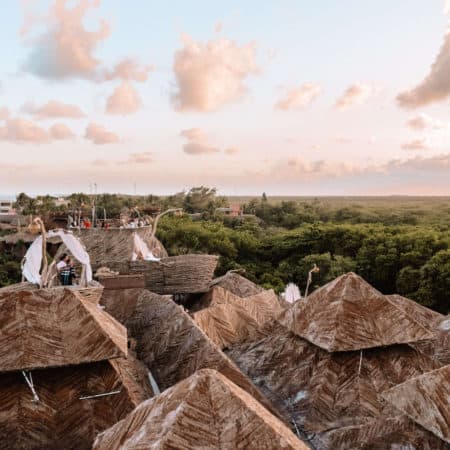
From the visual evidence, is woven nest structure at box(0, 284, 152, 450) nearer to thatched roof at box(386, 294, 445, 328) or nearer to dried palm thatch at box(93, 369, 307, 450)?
dried palm thatch at box(93, 369, 307, 450)

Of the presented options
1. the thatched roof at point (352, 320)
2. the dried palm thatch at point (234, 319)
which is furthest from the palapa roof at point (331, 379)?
the dried palm thatch at point (234, 319)

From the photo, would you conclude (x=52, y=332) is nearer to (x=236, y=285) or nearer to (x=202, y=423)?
(x=202, y=423)

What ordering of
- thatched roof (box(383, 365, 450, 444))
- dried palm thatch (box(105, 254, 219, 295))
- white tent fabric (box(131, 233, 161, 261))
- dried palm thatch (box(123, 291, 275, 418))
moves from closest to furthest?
thatched roof (box(383, 365, 450, 444)) < dried palm thatch (box(123, 291, 275, 418)) < dried palm thatch (box(105, 254, 219, 295)) < white tent fabric (box(131, 233, 161, 261))

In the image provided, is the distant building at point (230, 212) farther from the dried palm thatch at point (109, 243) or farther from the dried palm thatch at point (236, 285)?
the dried palm thatch at point (109, 243)

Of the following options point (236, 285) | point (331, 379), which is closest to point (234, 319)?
point (331, 379)

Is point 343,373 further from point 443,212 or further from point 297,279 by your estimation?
point 443,212

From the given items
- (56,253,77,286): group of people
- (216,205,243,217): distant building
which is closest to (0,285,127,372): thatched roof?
(56,253,77,286): group of people

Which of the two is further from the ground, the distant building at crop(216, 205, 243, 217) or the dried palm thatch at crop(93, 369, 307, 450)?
the dried palm thatch at crop(93, 369, 307, 450)
